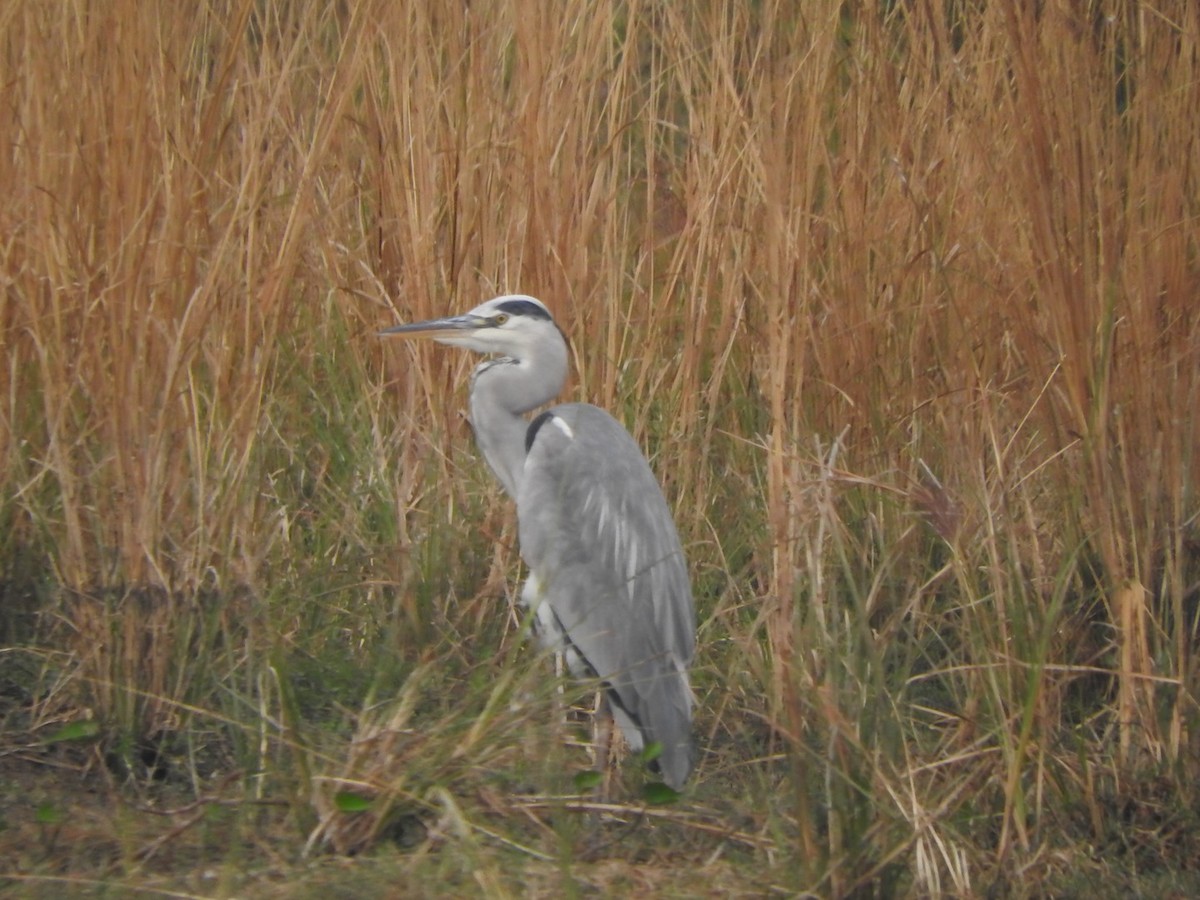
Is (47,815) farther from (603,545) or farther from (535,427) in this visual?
(535,427)

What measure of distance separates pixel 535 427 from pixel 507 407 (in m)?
0.10

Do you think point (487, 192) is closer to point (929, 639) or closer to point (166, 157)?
point (166, 157)

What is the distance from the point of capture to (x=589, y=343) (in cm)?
382

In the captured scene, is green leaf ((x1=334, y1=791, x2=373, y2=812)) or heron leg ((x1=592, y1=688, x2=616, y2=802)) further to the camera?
heron leg ((x1=592, y1=688, x2=616, y2=802))

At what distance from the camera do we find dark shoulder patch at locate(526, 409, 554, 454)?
344 cm

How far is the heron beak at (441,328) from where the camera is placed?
135 inches

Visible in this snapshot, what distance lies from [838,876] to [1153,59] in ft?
5.28

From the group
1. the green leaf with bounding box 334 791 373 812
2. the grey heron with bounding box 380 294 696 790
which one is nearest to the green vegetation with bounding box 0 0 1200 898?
the green leaf with bounding box 334 791 373 812

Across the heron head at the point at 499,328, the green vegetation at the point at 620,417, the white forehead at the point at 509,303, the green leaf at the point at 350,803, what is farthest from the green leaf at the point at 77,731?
the white forehead at the point at 509,303

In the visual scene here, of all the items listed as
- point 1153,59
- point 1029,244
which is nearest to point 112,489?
point 1029,244

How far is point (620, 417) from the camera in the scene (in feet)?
12.7

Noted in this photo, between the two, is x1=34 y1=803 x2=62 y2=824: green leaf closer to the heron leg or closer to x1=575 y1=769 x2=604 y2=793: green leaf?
x1=575 y1=769 x2=604 y2=793: green leaf

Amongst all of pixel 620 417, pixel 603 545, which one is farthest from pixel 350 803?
pixel 620 417

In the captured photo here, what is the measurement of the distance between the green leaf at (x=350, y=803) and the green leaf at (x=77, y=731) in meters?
0.50
